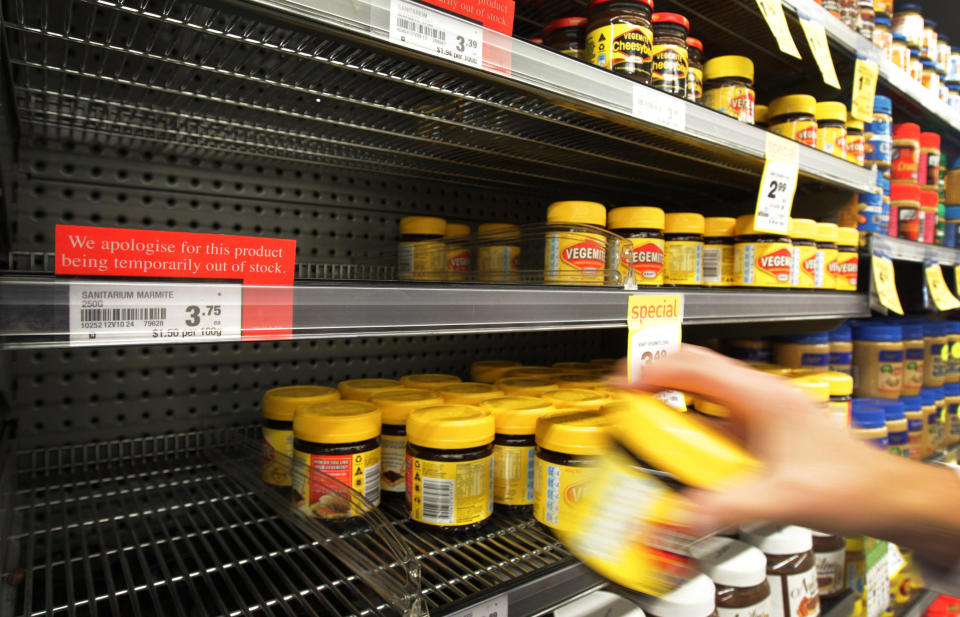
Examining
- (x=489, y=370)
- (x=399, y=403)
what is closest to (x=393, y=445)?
(x=399, y=403)

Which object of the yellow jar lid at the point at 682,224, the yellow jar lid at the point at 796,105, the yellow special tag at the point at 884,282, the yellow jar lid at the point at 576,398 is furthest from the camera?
the yellow special tag at the point at 884,282

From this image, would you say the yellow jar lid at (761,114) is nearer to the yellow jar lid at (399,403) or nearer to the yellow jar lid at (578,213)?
the yellow jar lid at (578,213)

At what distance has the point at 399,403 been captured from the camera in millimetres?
967

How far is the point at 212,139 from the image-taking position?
40.3 inches

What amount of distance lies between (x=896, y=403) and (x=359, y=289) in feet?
6.07

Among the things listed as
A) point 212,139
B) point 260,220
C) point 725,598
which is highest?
point 212,139

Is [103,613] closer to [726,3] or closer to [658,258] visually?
[658,258]

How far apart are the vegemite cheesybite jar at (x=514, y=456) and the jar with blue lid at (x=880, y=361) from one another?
1515 millimetres

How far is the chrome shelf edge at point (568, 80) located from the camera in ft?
1.92

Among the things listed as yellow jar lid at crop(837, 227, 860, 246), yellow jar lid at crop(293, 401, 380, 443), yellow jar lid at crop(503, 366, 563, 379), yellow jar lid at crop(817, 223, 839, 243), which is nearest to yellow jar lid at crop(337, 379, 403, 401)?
yellow jar lid at crop(293, 401, 380, 443)

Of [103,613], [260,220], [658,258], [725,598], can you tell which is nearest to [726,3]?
[658,258]

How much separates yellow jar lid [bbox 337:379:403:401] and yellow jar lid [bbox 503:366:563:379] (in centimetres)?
28

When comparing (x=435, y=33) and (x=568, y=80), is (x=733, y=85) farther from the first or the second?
(x=435, y=33)

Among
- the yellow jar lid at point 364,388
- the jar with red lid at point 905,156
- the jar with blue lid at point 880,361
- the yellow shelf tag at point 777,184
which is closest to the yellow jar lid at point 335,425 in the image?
the yellow jar lid at point 364,388
